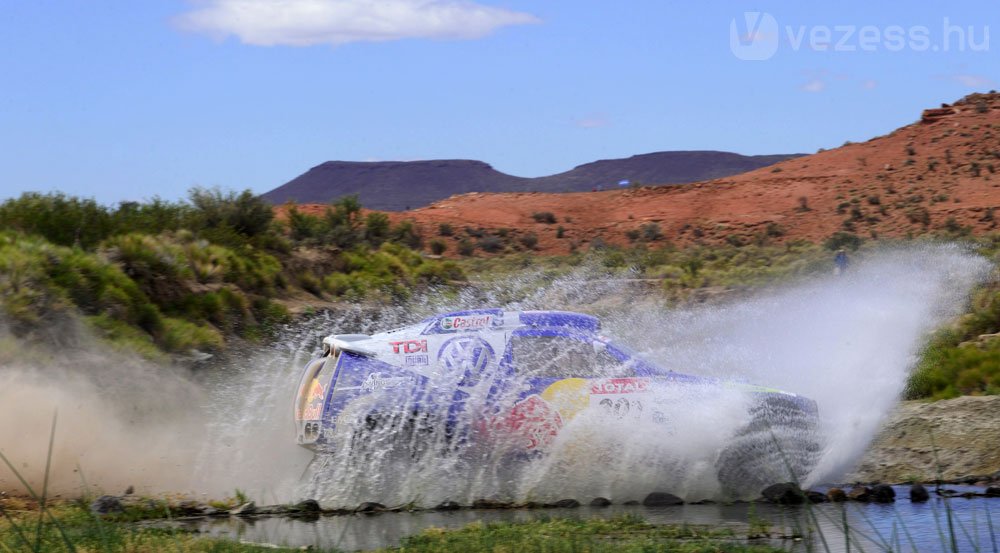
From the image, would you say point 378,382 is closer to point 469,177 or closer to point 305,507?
point 305,507

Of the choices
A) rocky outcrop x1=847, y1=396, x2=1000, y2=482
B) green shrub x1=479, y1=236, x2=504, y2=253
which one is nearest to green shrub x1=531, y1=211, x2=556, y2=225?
green shrub x1=479, y1=236, x2=504, y2=253

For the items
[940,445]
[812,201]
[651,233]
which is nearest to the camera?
[940,445]

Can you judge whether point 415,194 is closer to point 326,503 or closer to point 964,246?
point 964,246

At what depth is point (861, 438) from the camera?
521 inches

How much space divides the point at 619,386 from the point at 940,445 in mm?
4052

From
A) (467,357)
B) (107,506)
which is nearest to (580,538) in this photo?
(467,357)

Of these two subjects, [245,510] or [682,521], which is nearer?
[682,521]

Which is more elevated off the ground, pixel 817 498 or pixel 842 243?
pixel 817 498

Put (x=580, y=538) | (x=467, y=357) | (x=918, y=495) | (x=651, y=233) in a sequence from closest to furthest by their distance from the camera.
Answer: (x=580, y=538) < (x=918, y=495) < (x=467, y=357) < (x=651, y=233)

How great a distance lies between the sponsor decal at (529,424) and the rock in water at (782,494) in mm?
2053

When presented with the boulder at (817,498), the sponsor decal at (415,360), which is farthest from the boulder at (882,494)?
the sponsor decal at (415,360)

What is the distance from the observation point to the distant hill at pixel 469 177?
145m

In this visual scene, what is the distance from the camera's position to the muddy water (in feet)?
28.8

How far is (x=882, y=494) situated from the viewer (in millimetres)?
10531
